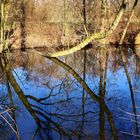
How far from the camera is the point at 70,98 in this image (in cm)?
1202

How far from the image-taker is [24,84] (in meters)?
14.9

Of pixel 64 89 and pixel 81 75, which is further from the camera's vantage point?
pixel 81 75

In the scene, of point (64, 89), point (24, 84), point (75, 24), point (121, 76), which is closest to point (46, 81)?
point (24, 84)

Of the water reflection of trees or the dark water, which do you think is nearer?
the dark water

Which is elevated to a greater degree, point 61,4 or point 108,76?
point 61,4

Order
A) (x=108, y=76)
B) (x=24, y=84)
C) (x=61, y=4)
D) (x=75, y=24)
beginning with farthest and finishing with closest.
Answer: (x=61, y=4) < (x=75, y=24) < (x=108, y=76) < (x=24, y=84)

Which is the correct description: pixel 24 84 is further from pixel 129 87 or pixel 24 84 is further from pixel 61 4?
pixel 61 4

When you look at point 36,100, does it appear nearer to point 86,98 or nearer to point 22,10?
point 86,98

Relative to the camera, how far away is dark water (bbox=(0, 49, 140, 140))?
28.1 feet

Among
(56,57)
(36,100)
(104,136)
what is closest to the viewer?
(104,136)

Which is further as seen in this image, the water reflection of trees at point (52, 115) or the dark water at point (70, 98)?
the water reflection of trees at point (52, 115)

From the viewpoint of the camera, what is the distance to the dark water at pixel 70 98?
8.56 metres

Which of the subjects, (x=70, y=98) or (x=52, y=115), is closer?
(x=52, y=115)

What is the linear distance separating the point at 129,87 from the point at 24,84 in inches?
159
